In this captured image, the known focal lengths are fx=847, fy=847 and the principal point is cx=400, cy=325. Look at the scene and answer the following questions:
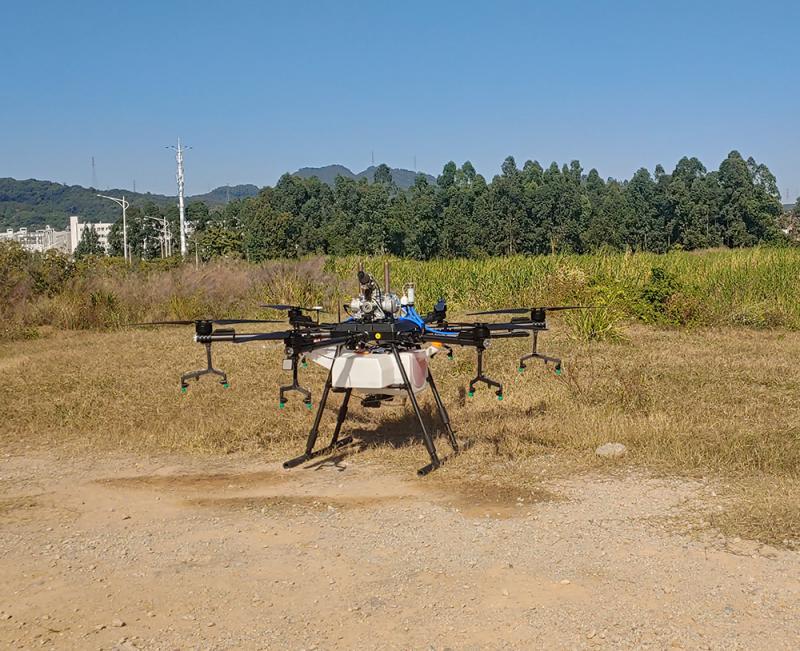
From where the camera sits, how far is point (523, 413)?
7957 millimetres

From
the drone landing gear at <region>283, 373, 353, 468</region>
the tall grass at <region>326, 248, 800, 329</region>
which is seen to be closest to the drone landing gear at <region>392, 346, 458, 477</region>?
the drone landing gear at <region>283, 373, 353, 468</region>

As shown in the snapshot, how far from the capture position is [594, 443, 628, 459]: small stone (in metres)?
6.57

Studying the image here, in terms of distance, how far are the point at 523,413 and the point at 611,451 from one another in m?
1.44

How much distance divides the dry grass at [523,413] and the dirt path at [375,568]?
1.57 ft

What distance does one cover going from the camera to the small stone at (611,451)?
6574 millimetres

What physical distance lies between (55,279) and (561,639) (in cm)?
1506

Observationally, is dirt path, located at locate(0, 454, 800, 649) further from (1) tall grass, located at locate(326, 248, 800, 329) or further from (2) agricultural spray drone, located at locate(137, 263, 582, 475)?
(1) tall grass, located at locate(326, 248, 800, 329)

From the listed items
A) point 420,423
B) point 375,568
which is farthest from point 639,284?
point 375,568

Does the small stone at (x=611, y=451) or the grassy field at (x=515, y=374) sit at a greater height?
the grassy field at (x=515, y=374)

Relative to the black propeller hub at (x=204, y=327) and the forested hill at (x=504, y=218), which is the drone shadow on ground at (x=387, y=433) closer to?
the black propeller hub at (x=204, y=327)

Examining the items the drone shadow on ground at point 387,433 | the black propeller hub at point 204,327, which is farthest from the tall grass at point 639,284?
the black propeller hub at point 204,327

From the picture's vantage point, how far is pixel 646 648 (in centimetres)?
359

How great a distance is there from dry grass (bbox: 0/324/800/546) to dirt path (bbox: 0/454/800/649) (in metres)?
0.48

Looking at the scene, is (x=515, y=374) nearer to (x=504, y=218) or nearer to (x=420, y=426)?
(x=420, y=426)
